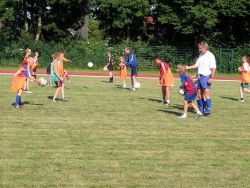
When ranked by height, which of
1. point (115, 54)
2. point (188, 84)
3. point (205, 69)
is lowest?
point (188, 84)

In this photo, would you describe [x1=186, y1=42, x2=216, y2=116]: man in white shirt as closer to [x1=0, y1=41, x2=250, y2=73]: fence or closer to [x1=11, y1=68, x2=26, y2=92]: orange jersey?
[x1=11, y1=68, x2=26, y2=92]: orange jersey

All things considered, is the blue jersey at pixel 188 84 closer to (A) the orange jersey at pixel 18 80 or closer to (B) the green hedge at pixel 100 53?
(A) the orange jersey at pixel 18 80

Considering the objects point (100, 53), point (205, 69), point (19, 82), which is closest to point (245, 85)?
point (205, 69)

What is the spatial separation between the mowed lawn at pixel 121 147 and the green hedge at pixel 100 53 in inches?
1253

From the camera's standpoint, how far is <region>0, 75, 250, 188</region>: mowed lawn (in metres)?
7.80

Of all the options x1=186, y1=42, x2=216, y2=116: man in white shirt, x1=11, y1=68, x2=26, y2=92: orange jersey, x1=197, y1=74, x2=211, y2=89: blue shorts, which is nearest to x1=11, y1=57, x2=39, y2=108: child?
x1=11, y1=68, x2=26, y2=92: orange jersey

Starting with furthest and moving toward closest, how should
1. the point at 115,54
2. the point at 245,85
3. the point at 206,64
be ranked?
the point at 115,54 < the point at 245,85 < the point at 206,64

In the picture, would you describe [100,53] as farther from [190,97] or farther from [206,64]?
[190,97]

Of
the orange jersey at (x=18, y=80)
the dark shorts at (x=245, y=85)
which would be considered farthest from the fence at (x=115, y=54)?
the orange jersey at (x=18, y=80)

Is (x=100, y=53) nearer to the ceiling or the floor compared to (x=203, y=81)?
nearer to the ceiling

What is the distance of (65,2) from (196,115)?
1595 inches

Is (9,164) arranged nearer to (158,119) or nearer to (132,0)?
(158,119)

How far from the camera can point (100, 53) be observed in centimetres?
4947

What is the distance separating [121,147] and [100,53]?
39652mm
